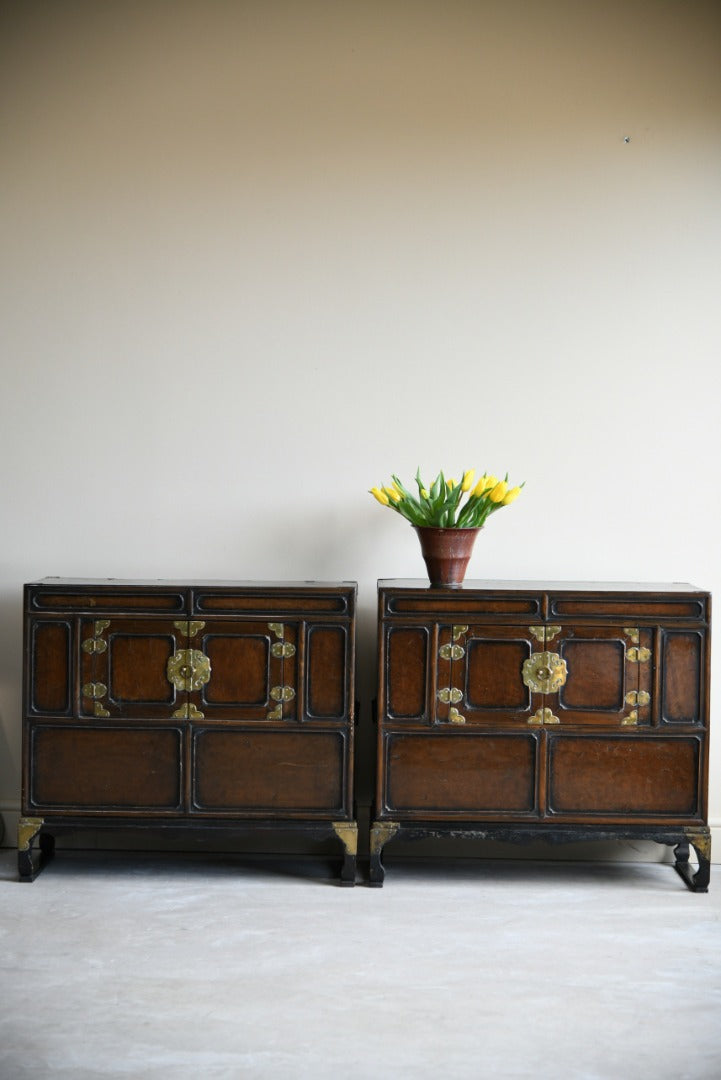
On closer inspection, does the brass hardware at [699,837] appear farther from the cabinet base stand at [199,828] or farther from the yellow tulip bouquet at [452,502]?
the yellow tulip bouquet at [452,502]

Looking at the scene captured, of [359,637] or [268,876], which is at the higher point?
[359,637]

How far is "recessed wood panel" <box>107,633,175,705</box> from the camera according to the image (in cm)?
399

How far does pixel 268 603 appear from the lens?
3980 mm

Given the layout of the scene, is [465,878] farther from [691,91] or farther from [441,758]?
[691,91]

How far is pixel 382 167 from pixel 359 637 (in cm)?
178

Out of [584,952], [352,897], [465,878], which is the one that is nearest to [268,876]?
[352,897]

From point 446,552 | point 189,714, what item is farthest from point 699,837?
point 189,714

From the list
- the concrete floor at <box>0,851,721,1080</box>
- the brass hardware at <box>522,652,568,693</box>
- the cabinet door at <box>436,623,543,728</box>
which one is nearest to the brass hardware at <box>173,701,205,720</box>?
the concrete floor at <box>0,851,721,1080</box>

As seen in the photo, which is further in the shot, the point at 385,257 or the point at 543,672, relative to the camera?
the point at 385,257

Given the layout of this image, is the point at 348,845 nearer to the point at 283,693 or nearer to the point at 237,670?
the point at 283,693

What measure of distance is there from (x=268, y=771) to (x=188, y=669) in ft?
1.47

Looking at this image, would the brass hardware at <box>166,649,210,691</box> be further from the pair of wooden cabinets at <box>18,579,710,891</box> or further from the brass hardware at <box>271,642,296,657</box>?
the brass hardware at <box>271,642,296,657</box>

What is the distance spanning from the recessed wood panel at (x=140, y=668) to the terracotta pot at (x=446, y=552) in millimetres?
933

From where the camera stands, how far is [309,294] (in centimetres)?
440
